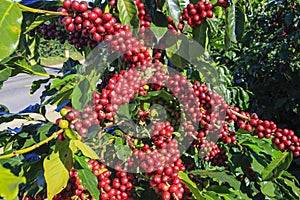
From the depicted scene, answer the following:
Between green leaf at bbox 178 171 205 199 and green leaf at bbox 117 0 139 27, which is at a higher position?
green leaf at bbox 117 0 139 27

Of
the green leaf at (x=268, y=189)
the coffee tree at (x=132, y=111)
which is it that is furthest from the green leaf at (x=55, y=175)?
the green leaf at (x=268, y=189)

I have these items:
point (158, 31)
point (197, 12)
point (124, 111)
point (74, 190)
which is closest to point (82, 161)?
point (74, 190)

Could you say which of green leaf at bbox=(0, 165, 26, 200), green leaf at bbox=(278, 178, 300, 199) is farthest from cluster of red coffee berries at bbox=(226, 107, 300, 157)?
green leaf at bbox=(0, 165, 26, 200)

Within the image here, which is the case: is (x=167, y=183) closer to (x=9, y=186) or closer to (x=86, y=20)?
(x=86, y=20)

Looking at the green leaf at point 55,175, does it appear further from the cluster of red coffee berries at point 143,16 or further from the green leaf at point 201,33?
the green leaf at point 201,33

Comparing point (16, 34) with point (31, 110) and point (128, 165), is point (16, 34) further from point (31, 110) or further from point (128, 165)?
point (31, 110)

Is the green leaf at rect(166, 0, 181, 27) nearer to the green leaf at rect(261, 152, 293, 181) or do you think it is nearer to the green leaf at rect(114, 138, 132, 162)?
the green leaf at rect(114, 138, 132, 162)
